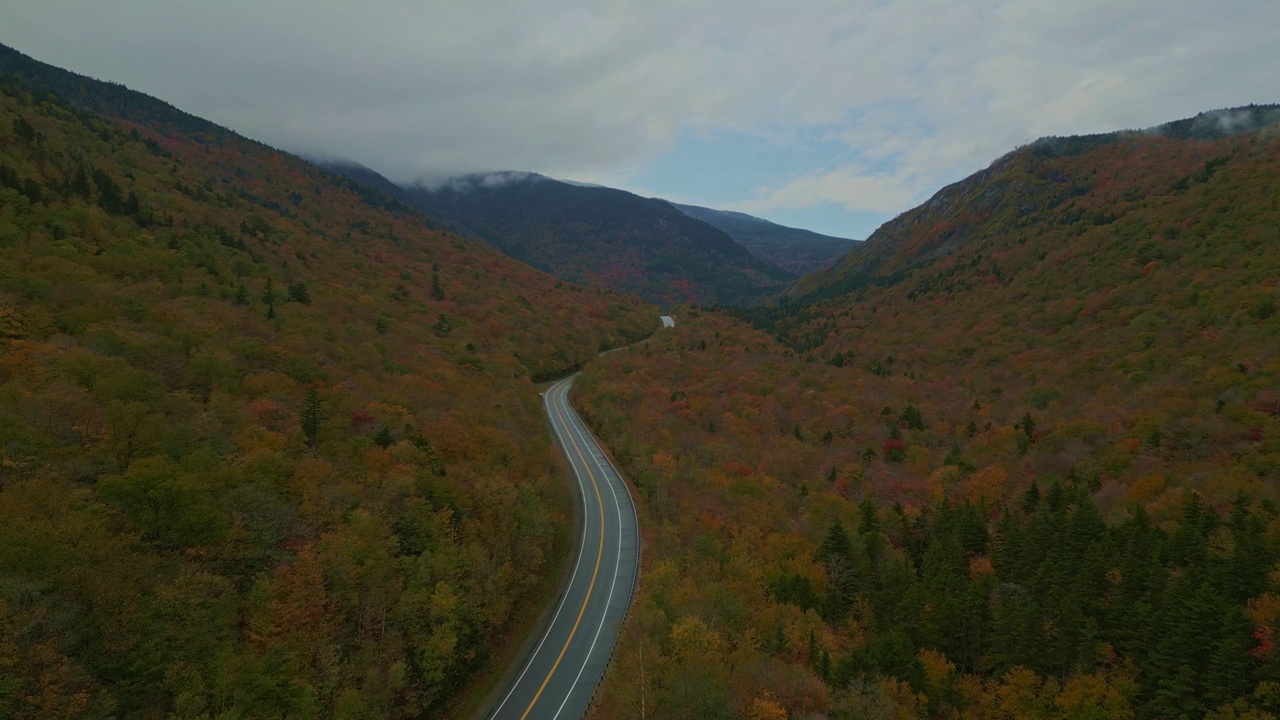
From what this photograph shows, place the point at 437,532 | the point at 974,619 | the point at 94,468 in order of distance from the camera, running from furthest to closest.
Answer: the point at 974,619, the point at 437,532, the point at 94,468

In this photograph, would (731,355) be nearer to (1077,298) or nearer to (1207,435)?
(1077,298)

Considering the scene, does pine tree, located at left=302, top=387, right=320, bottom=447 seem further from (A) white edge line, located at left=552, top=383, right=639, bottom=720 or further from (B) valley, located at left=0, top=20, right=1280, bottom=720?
(A) white edge line, located at left=552, top=383, right=639, bottom=720

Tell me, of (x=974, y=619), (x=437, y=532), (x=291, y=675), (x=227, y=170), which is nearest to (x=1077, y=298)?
(x=974, y=619)

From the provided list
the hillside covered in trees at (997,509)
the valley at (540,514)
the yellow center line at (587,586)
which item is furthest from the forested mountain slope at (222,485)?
the hillside covered in trees at (997,509)

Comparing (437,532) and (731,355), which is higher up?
(731,355)

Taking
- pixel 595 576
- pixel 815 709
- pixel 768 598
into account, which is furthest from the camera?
pixel 595 576

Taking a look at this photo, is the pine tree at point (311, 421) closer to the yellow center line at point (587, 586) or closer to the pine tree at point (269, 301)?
the yellow center line at point (587, 586)
